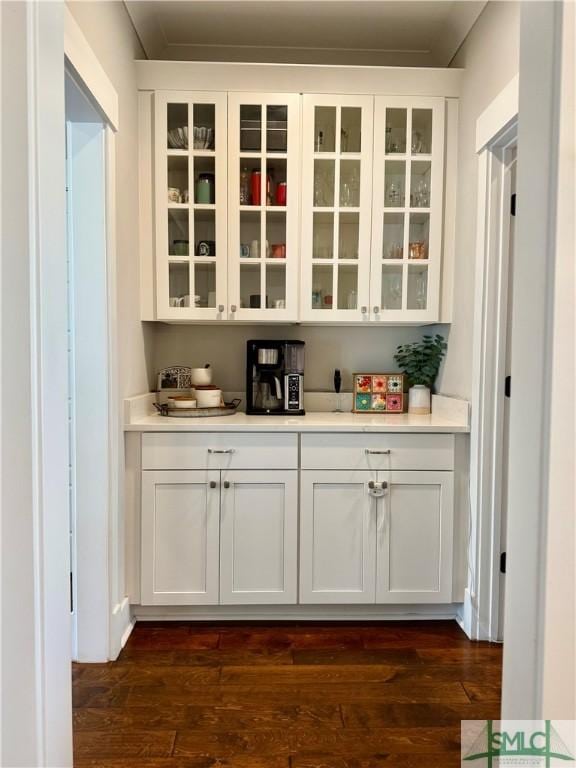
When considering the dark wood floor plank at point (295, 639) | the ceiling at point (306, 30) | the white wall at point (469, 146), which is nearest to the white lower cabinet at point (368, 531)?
the dark wood floor plank at point (295, 639)

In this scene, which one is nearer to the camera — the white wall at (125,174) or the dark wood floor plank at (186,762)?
the dark wood floor plank at (186,762)

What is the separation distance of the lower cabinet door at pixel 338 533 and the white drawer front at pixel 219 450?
0.20 meters

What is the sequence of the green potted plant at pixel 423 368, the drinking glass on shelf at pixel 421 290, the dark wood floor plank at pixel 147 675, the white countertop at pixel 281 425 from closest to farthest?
the dark wood floor plank at pixel 147 675 < the white countertop at pixel 281 425 < the drinking glass on shelf at pixel 421 290 < the green potted plant at pixel 423 368

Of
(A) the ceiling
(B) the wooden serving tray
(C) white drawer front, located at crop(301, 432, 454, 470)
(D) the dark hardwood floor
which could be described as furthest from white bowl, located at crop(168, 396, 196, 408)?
(A) the ceiling

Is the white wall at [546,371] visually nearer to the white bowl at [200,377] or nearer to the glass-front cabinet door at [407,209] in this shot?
the glass-front cabinet door at [407,209]

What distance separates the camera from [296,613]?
228 cm

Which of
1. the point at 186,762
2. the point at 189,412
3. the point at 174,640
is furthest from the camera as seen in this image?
the point at 189,412

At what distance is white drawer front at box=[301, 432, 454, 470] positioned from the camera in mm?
2205

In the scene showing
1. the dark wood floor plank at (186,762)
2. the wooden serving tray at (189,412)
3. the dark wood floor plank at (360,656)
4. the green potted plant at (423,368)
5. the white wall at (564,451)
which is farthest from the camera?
the green potted plant at (423,368)

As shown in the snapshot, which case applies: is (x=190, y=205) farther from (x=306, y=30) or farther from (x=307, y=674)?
(x=307, y=674)

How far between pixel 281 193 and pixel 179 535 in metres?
1.69

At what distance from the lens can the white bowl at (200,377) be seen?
2533 mm

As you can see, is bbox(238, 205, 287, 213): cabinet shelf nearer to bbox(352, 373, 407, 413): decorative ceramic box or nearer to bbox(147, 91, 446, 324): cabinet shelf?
bbox(147, 91, 446, 324): cabinet shelf

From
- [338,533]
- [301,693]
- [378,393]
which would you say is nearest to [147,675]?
[301,693]
